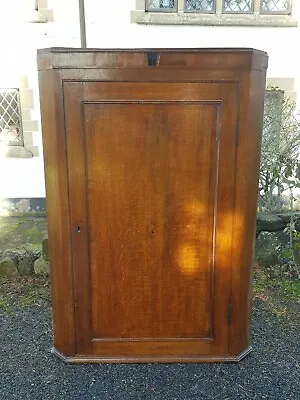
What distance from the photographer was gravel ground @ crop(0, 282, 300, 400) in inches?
92.2

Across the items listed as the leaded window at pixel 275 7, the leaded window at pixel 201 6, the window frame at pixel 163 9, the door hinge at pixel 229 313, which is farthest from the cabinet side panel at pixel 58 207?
the leaded window at pixel 275 7

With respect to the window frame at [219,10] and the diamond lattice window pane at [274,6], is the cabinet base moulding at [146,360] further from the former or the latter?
the diamond lattice window pane at [274,6]

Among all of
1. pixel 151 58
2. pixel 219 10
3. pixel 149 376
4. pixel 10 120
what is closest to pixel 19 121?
pixel 10 120

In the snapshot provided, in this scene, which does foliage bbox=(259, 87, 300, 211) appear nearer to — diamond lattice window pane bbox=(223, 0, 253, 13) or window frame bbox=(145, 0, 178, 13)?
diamond lattice window pane bbox=(223, 0, 253, 13)

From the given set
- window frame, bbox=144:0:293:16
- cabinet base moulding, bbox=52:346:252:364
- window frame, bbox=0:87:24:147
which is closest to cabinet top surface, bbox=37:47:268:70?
cabinet base moulding, bbox=52:346:252:364

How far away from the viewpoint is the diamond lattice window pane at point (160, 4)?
5633mm

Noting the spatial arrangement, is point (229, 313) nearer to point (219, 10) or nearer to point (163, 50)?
point (163, 50)

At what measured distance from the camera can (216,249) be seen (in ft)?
8.00

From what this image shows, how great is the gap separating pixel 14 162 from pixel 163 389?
4.74 m

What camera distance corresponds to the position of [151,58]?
2.11 metres

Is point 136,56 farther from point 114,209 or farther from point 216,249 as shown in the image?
point 216,249

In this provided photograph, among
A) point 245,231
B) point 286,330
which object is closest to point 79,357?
point 245,231

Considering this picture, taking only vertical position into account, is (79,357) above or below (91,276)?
below

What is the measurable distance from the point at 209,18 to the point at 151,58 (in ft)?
13.3
